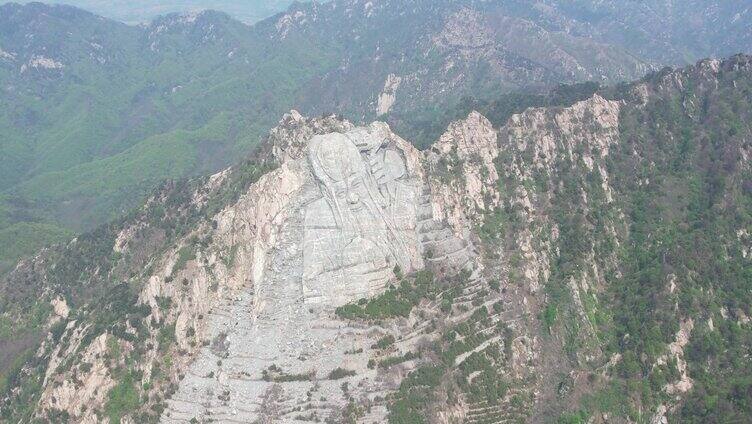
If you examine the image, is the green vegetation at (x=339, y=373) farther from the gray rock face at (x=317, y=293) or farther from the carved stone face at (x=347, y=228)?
the carved stone face at (x=347, y=228)

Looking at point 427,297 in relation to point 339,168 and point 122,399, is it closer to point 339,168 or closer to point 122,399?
point 339,168

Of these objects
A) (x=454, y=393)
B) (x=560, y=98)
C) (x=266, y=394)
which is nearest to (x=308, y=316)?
(x=266, y=394)

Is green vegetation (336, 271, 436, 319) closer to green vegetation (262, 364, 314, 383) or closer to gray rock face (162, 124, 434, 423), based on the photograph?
gray rock face (162, 124, 434, 423)

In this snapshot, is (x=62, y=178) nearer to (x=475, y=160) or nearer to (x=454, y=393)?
(x=475, y=160)

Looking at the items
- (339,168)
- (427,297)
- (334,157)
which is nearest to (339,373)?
(427,297)

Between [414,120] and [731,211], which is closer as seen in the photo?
[731,211]

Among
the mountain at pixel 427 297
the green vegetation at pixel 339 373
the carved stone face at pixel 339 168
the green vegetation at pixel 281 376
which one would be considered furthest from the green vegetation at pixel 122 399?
the carved stone face at pixel 339 168
